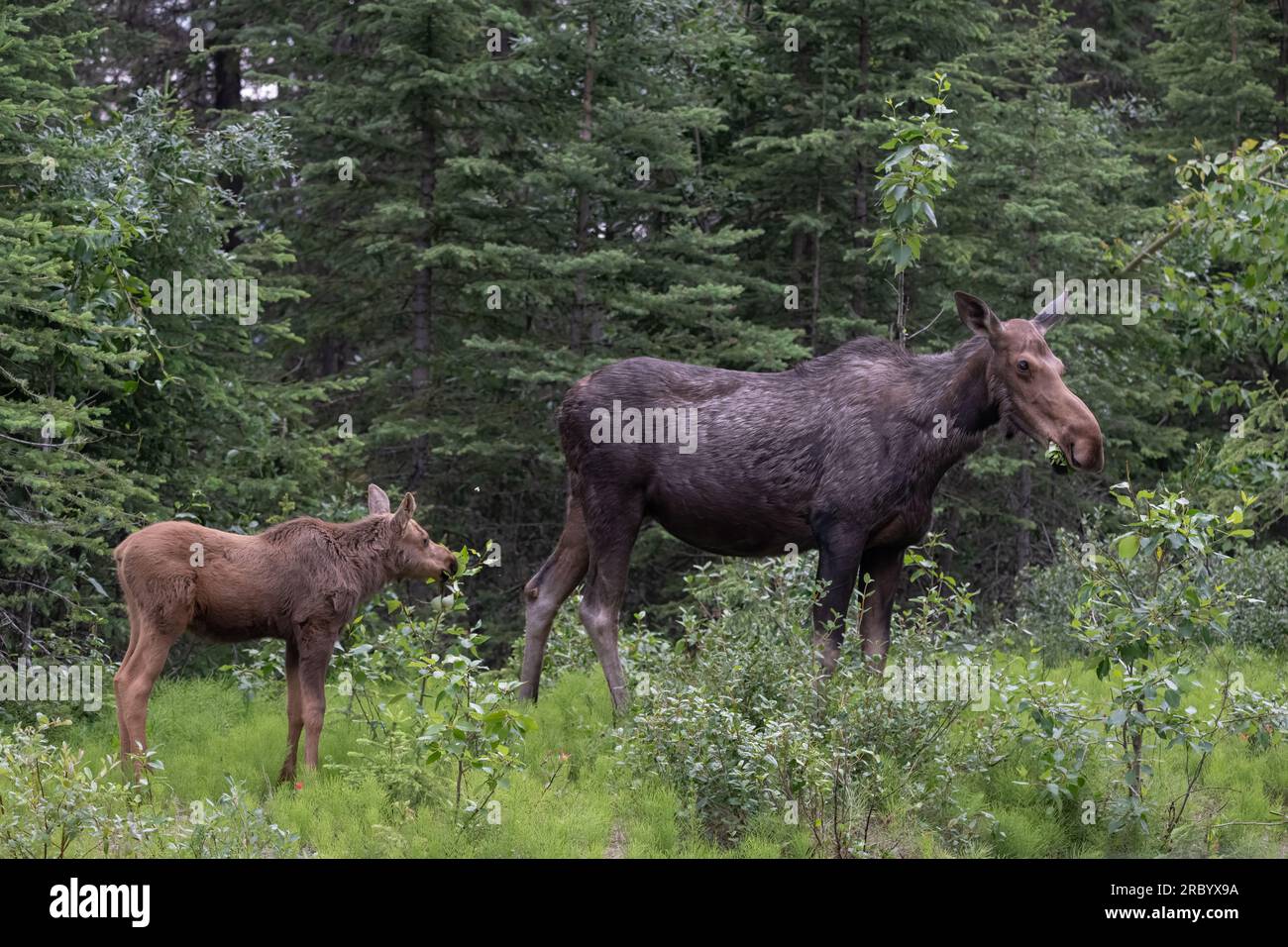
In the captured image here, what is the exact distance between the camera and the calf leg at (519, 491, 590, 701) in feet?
31.9

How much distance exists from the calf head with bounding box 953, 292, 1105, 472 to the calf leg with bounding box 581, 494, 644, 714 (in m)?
2.39

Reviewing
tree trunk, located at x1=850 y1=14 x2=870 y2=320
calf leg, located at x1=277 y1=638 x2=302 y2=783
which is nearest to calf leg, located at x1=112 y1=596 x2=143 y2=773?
calf leg, located at x1=277 y1=638 x2=302 y2=783

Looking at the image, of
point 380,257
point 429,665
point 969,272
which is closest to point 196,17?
point 380,257

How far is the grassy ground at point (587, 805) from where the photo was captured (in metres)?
7.02

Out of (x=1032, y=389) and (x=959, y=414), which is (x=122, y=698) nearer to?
(x=959, y=414)

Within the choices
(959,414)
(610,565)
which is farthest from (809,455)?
(610,565)

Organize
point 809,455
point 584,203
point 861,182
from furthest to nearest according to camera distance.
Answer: point 861,182 < point 584,203 < point 809,455

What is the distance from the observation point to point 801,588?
33.5 ft

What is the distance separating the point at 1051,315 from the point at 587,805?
13.6 ft

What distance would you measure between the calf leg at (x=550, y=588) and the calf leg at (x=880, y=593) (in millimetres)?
1929

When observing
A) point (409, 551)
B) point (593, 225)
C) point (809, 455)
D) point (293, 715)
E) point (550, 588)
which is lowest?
point (293, 715)

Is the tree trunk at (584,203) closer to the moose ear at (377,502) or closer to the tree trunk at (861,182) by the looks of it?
the tree trunk at (861,182)

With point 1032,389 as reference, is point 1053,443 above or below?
below

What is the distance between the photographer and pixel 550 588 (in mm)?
9805
